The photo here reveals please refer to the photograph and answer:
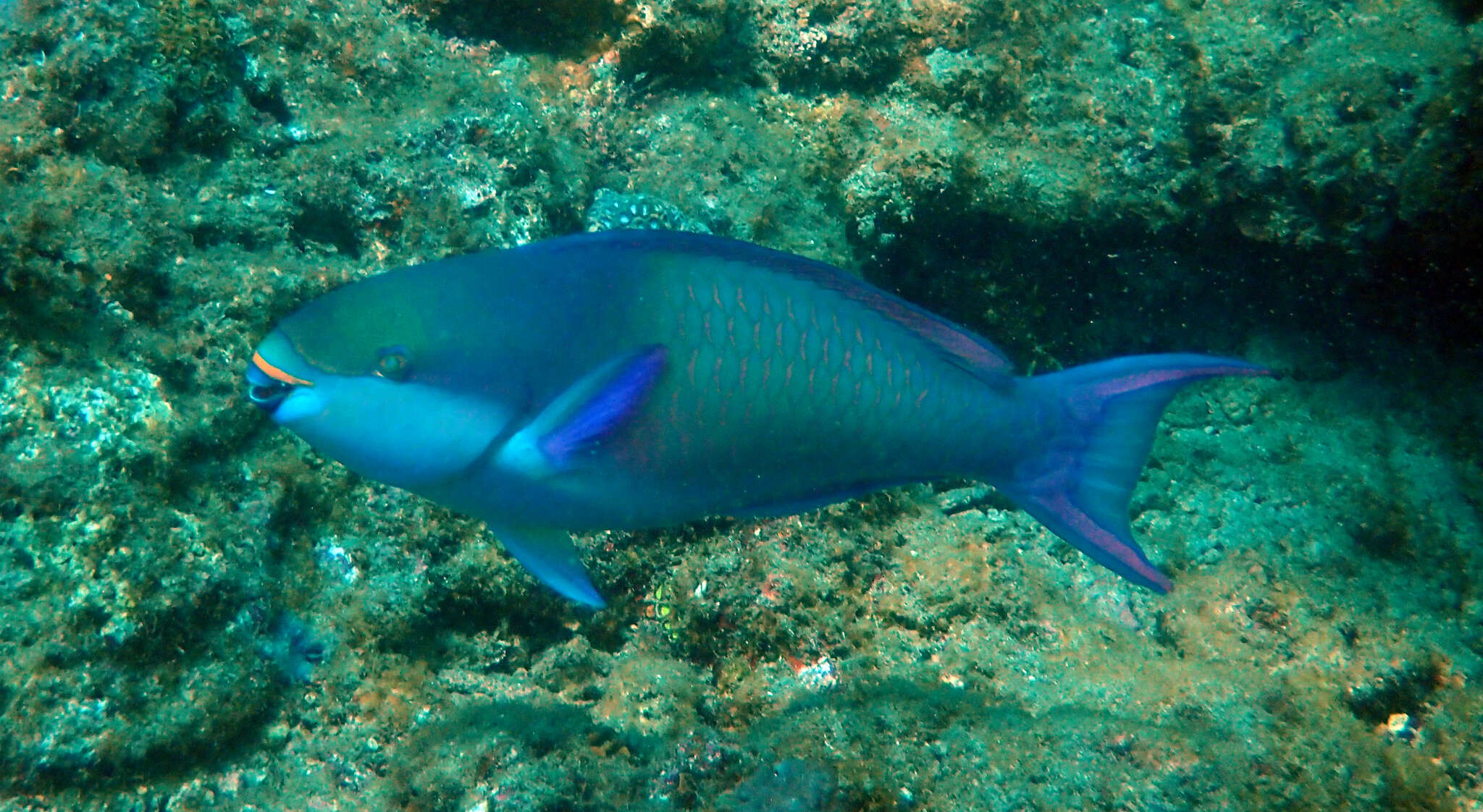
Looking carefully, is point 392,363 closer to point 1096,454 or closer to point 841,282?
point 841,282

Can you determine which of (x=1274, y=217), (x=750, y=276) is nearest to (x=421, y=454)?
(x=750, y=276)

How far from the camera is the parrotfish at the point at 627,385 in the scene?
5.39 feet

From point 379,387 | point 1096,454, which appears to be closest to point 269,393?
point 379,387

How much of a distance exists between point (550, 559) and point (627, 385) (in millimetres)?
555

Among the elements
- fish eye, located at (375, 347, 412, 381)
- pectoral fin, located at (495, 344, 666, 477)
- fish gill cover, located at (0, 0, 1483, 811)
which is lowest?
fish gill cover, located at (0, 0, 1483, 811)

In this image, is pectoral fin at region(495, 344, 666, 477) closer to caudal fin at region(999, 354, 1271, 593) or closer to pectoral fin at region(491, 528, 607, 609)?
pectoral fin at region(491, 528, 607, 609)

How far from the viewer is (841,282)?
1.89 meters

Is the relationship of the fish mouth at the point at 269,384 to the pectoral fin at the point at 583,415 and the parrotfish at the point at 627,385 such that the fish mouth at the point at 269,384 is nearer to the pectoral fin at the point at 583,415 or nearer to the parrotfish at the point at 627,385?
the parrotfish at the point at 627,385

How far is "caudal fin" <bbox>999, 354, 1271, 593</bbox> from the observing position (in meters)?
2.13

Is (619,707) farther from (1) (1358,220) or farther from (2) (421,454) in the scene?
(1) (1358,220)

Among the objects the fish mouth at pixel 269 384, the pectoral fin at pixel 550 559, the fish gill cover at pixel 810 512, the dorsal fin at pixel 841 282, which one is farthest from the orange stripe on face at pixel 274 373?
the fish gill cover at pixel 810 512

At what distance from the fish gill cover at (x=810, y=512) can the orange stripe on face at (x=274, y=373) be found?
1367 millimetres

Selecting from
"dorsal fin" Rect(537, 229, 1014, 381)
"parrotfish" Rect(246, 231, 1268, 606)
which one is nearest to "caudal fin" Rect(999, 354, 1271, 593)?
"parrotfish" Rect(246, 231, 1268, 606)

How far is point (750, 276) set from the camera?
1.81 m
